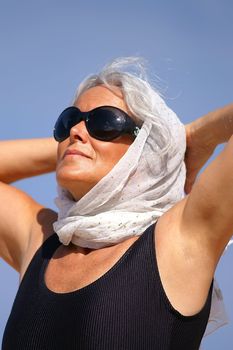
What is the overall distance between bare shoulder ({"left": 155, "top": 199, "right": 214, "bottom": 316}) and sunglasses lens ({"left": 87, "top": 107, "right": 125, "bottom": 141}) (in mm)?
777

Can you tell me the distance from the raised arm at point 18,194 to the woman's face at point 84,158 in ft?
1.46

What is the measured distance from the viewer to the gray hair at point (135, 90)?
3.40 metres

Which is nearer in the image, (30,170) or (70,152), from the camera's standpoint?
(70,152)

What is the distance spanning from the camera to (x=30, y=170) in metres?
4.32

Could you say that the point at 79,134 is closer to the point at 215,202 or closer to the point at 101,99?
the point at 101,99

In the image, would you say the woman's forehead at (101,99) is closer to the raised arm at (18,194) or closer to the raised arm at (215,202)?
the raised arm at (18,194)

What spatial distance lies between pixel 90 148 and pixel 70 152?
11 centimetres

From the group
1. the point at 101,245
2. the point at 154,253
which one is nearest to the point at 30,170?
the point at 101,245

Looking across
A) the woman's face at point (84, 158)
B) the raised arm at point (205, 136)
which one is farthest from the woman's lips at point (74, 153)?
the raised arm at point (205, 136)

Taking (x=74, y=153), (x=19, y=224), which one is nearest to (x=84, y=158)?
(x=74, y=153)

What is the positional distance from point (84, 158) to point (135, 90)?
1.68 feet

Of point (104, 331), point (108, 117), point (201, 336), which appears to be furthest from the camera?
point (108, 117)

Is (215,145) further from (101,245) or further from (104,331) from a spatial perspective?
(104,331)

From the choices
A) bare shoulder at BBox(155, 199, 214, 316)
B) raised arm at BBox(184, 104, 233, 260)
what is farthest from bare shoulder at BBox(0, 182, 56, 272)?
raised arm at BBox(184, 104, 233, 260)
